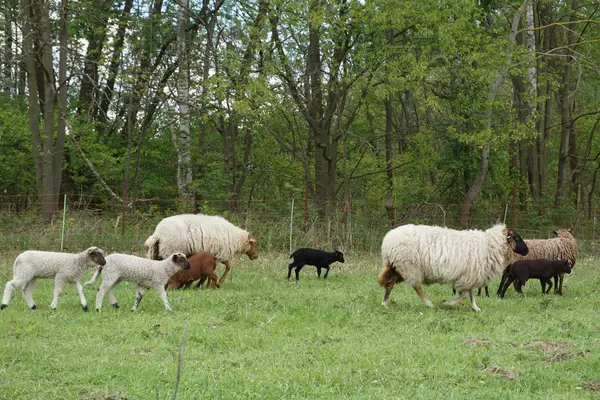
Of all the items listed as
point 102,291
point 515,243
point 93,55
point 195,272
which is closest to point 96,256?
point 102,291

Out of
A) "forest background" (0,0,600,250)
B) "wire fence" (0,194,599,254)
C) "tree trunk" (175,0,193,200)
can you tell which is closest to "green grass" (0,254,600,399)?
"wire fence" (0,194,599,254)

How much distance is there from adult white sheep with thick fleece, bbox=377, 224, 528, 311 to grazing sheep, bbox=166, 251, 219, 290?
317 centimetres

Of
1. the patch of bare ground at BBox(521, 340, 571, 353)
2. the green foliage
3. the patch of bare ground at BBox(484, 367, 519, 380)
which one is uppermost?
the green foliage

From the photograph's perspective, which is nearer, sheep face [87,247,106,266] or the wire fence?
sheep face [87,247,106,266]

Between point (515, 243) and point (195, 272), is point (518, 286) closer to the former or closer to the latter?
point (515, 243)

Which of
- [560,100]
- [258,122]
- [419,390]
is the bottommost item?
[419,390]

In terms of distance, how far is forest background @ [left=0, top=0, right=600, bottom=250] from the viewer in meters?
20.6

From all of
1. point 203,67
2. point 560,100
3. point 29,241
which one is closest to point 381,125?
point 560,100

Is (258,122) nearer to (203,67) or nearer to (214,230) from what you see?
(203,67)

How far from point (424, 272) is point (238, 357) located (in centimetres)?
436

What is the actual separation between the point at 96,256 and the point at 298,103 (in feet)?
43.2

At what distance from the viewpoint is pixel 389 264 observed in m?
10.6

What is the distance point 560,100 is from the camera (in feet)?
92.4

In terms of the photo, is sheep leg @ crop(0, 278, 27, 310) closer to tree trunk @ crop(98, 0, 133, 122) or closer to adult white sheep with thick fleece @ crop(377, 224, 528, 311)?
adult white sheep with thick fleece @ crop(377, 224, 528, 311)
